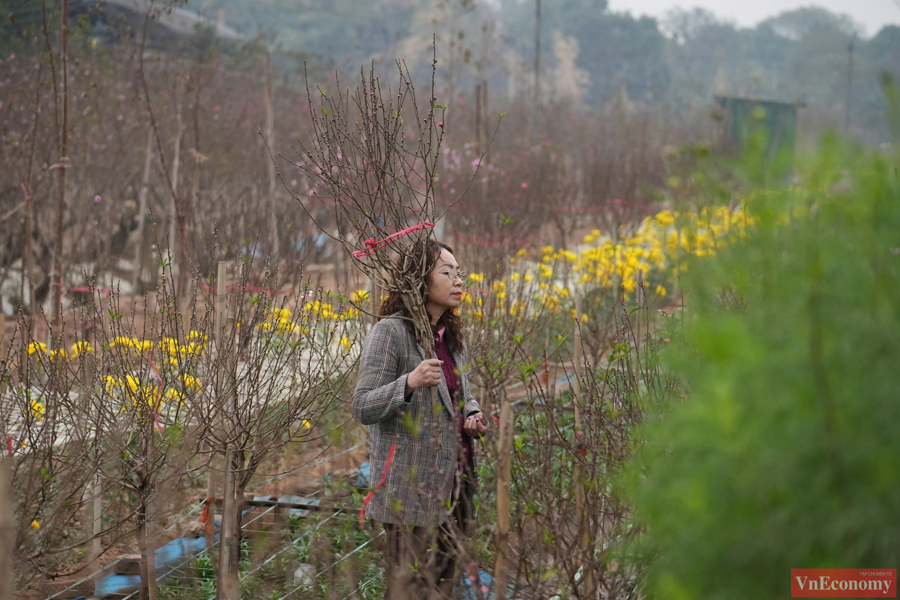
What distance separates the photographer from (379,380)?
111 inches

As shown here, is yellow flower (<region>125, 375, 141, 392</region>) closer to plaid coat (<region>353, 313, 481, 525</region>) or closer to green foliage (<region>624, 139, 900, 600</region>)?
plaid coat (<region>353, 313, 481, 525</region>)

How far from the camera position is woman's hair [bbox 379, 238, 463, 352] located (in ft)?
9.50

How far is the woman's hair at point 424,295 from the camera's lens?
2.89 metres

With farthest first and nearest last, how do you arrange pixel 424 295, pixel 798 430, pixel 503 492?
1. pixel 424 295
2. pixel 503 492
3. pixel 798 430

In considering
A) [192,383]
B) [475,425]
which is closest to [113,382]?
[192,383]

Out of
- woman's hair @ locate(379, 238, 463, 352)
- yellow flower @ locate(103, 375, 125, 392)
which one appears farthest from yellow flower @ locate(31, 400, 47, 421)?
woman's hair @ locate(379, 238, 463, 352)

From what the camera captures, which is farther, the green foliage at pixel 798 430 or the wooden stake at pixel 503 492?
the wooden stake at pixel 503 492

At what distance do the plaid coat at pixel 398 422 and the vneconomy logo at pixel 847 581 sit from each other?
177cm

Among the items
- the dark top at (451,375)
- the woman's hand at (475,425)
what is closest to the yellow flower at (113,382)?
the dark top at (451,375)

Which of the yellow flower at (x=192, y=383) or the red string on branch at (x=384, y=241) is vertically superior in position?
the red string on branch at (x=384, y=241)

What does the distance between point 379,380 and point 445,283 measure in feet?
1.30

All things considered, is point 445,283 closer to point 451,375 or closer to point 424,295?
point 424,295

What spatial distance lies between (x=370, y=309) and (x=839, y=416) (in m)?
3.79

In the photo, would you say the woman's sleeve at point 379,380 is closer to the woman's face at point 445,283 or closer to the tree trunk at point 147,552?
the woman's face at point 445,283
